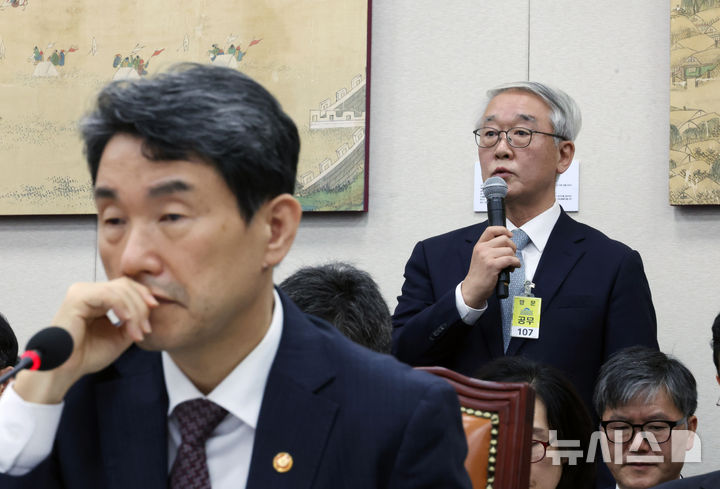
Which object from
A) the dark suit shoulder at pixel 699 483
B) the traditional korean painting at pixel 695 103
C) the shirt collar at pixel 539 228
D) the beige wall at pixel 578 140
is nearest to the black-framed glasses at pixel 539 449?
the dark suit shoulder at pixel 699 483

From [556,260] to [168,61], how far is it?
1961mm

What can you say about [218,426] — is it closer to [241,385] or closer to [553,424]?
[241,385]

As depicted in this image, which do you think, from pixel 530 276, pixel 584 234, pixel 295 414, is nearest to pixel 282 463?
pixel 295 414

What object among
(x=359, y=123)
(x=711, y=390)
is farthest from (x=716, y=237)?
(x=359, y=123)

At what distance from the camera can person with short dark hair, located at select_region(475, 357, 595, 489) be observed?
86.6 inches

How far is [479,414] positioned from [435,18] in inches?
98.2

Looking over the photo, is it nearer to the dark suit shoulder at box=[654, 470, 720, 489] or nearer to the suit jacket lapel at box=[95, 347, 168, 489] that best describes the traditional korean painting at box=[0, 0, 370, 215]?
the dark suit shoulder at box=[654, 470, 720, 489]

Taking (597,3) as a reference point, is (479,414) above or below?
below

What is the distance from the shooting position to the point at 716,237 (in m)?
3.43

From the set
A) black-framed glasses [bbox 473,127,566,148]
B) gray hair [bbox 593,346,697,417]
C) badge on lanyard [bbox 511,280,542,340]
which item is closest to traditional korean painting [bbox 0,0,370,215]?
black-framed glasses [bbox 473,127,566,148]

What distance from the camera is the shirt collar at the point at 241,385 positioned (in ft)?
3.92

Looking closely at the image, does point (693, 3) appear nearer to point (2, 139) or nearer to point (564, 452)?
point (564, 452)

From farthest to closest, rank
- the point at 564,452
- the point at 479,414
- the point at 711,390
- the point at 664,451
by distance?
the point at 711,390 → the point at 664,451 → the point at 564,452 → the point at 479,414

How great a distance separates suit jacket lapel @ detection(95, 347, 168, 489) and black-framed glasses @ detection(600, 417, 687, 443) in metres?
1.57
